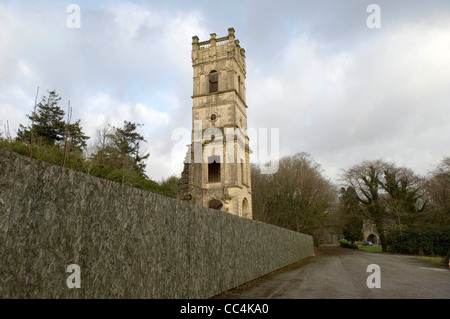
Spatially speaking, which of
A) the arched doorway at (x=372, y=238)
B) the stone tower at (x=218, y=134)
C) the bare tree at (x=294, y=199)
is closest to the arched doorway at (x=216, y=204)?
the stone tower at (x=218, y=134)

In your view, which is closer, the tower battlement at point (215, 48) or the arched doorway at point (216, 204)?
the arched doorway at point (216, 204)

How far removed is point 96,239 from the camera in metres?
4.08

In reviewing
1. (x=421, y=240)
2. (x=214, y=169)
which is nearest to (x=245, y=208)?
(x=214, y=169)

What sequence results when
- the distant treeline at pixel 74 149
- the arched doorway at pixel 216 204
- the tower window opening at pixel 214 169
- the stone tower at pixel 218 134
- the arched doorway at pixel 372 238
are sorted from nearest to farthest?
the distant treeline at pixel 74 149
the stone tower at pixel 218 134
the arched doorway at pixel 216 204
the tower window opening at pixel 214 169
the arched doorway at pixel 372 238

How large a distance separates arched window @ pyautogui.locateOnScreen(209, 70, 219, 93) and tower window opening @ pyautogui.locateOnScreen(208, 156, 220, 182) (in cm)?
682

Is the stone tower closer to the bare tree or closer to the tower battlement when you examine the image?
the tower battlement

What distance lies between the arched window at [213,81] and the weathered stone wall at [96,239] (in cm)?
2171

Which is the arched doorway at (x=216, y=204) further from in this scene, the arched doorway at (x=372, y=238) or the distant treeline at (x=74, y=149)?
the arched doorway at (x=372, y=238)

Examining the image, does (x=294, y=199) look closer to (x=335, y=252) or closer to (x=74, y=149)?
(x=335, y=252)

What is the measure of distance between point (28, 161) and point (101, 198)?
1.18 metres

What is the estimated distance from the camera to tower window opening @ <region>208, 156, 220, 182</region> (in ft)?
82.1

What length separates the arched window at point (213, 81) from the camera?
91.0 feet
